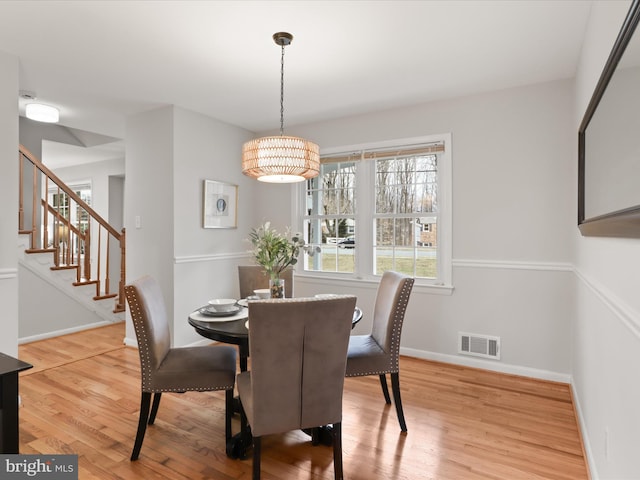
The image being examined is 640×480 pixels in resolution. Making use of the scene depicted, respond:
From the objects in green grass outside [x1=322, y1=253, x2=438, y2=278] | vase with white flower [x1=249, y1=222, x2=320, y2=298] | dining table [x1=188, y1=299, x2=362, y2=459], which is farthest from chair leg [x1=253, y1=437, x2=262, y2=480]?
green grass outside [x1=322, y1=253, x2=438, y2=278]

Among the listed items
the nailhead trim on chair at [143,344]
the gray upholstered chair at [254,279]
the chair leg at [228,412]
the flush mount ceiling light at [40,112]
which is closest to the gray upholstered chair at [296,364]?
the chair leg at [228,412]

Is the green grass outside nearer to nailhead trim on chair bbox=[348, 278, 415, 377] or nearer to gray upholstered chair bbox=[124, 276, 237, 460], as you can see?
nailhead trim on chair bbox=[348, 278, 415, 377]

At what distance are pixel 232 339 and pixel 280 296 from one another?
56 cm

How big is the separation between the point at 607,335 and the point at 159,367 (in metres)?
2.23

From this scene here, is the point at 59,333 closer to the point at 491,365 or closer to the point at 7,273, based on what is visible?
the point at 7,273

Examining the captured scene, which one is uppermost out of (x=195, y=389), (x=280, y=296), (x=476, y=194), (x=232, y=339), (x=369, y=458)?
(x=476, y=194)

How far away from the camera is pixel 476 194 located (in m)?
3.46

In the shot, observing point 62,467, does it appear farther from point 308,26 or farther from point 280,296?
point 308,26

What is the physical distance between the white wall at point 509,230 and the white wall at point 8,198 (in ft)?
10.8

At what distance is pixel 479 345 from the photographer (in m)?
3.45

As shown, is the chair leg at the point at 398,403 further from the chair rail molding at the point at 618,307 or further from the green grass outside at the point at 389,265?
the green grass outside at the point at 389,265

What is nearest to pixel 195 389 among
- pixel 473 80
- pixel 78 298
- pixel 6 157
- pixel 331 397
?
pixel 331 397

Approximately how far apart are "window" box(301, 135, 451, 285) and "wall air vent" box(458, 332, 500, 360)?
542 millimetres

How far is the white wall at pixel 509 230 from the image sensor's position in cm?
312
